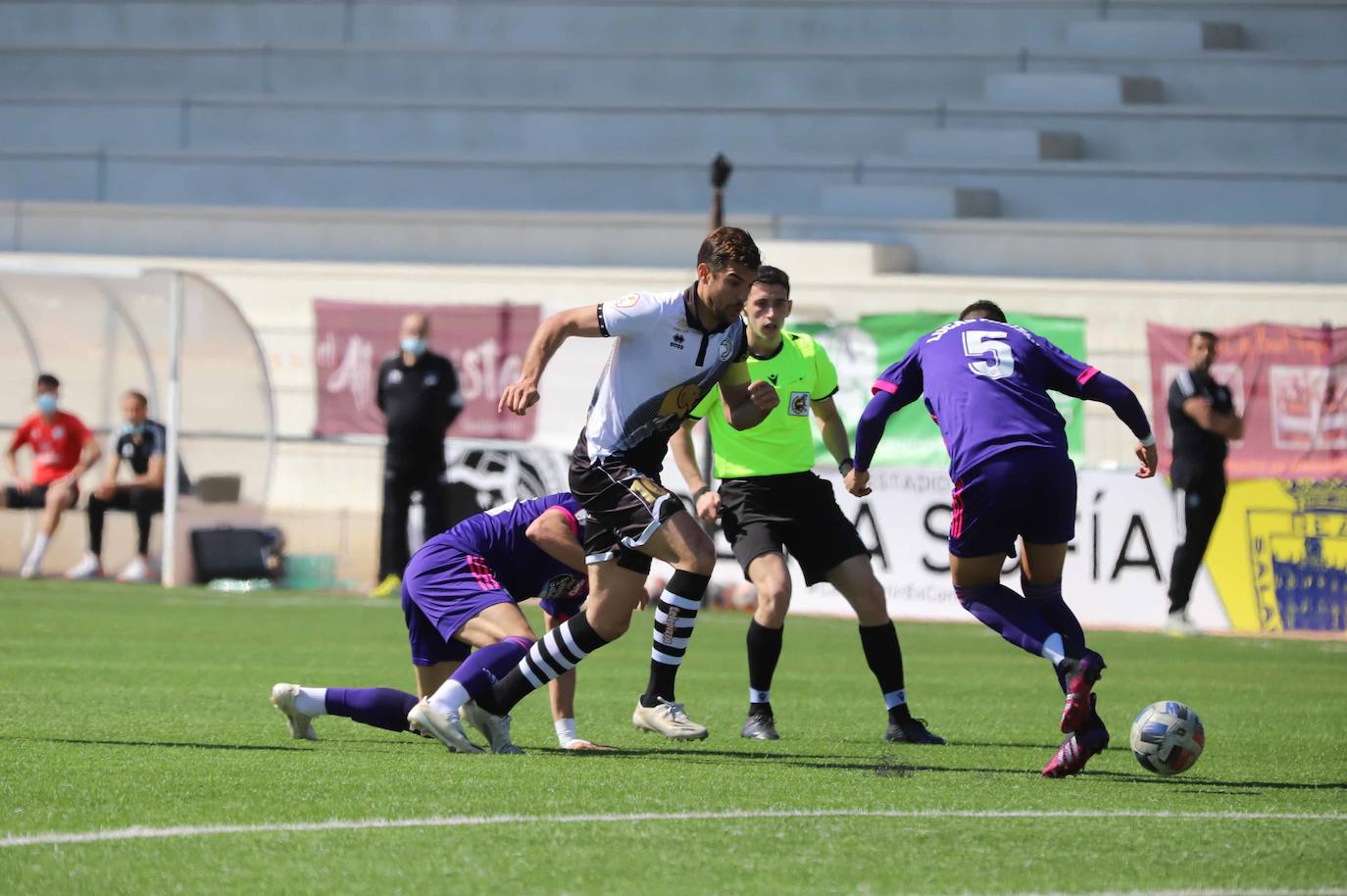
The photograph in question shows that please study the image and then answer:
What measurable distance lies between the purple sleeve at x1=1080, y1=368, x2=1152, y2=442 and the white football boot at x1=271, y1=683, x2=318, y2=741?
3100mm

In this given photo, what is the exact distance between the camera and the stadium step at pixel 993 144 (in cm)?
2295

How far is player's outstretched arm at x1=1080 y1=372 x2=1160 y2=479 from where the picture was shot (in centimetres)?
727

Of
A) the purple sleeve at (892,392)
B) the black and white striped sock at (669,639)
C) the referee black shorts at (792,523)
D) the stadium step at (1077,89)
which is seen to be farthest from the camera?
the stadium step at (1077,89)

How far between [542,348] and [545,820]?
188cm

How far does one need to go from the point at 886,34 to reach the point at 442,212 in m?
6.70

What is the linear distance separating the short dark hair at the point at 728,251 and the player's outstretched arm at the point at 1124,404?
1307 millimetres

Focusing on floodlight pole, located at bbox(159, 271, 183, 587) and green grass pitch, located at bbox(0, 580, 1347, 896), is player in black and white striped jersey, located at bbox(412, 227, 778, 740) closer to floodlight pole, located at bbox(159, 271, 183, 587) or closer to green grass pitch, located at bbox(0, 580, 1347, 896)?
green grass pitch, located at bbox(0, 580, 1347, 896)

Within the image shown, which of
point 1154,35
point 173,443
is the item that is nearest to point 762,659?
point 173,443

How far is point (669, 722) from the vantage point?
815cm

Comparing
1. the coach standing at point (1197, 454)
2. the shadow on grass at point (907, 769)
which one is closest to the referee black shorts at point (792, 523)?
the shadow on grass at point (907, 769)

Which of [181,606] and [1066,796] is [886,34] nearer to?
[181,606]

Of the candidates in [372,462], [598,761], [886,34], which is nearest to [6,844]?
[598,761]

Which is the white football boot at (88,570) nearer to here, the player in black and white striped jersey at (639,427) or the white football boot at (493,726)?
the white football boot at (493,726)

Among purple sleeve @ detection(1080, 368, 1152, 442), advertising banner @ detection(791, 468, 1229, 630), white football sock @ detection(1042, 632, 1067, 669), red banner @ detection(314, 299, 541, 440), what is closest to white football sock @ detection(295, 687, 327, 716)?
white football sock @ detection(1042, 632, 1067, 669)
